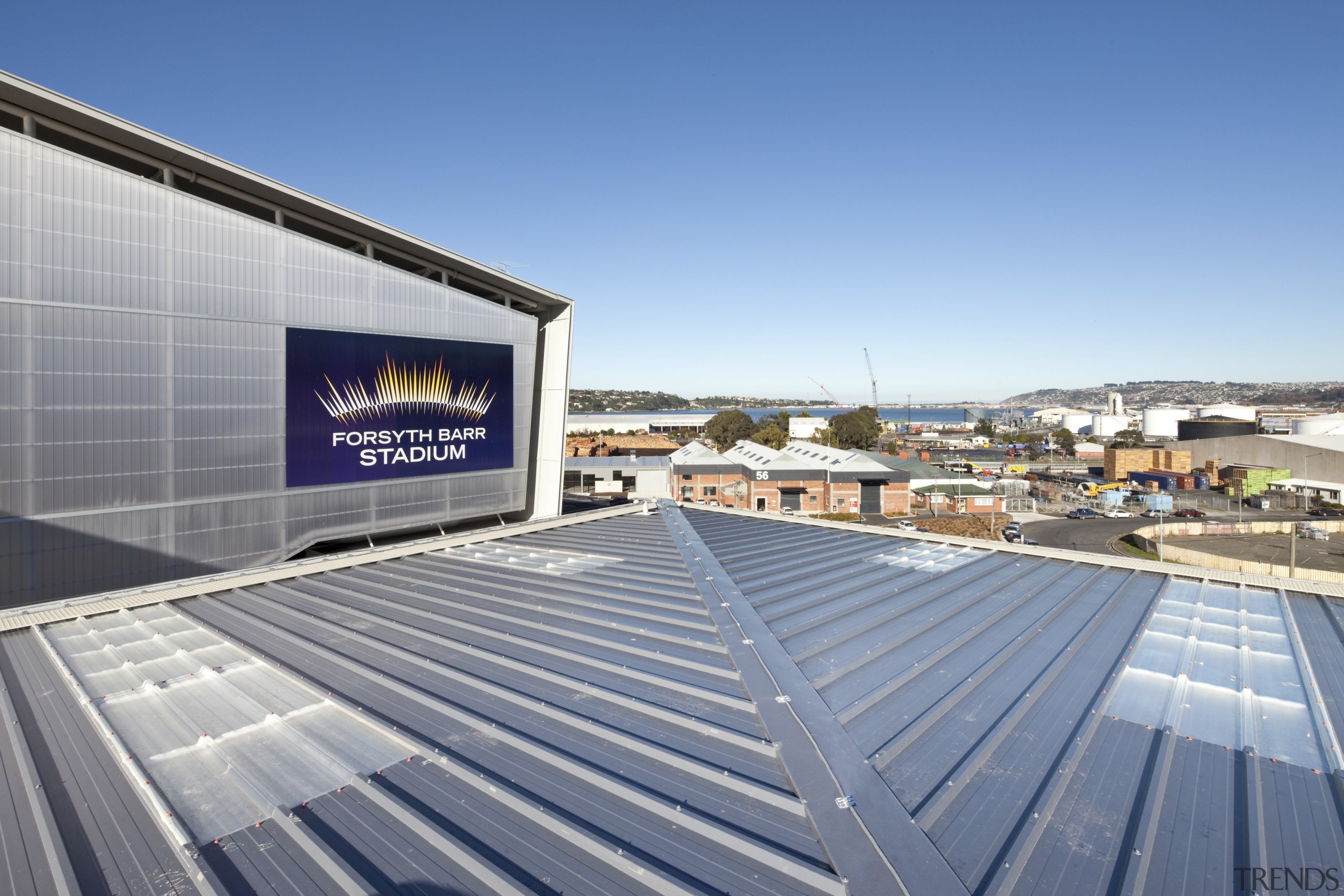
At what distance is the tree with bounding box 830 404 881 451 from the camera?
78812 millimetres

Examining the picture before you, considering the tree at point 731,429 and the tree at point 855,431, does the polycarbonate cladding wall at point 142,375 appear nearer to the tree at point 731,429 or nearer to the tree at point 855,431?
the tree at point 855,431

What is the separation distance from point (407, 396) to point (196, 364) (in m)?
4.68

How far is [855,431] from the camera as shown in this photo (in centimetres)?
7869

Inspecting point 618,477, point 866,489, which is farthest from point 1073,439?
point 618,477

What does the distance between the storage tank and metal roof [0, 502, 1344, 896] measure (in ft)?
281

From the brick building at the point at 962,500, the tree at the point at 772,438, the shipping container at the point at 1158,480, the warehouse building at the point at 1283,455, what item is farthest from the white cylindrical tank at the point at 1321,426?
the tree at the point at 772,438

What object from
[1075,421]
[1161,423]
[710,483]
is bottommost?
[710,483]

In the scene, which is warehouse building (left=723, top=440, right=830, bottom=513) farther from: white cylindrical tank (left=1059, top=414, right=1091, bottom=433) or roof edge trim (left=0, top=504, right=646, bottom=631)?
white cylindrical tank (left=1059, top=414, right=1091, bottom=433)

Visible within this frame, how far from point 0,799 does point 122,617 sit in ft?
16.1

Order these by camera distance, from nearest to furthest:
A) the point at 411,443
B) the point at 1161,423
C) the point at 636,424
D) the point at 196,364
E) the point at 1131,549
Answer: the point at 196,364, the point at 411,443, the point at 1131,549, the point at 1161,423, the point at 636,424

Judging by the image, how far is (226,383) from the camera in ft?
42.3

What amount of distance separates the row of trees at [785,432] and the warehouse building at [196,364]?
60.8m

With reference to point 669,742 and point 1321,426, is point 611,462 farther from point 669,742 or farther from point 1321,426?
point 1321,426

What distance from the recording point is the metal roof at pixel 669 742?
11.0 ft
